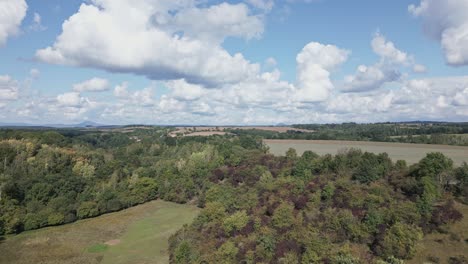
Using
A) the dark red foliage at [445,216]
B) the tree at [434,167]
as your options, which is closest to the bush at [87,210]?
the dark red foliage at [445,216]

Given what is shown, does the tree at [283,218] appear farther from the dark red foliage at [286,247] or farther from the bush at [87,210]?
the bush at [87,210]

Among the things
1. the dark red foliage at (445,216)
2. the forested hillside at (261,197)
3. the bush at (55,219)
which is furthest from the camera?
the bush at (55,219)

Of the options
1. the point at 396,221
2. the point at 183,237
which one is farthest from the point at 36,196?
the point at 396,221

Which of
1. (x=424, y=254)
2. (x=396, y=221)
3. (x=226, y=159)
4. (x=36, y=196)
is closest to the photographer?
(x=424, y=254)

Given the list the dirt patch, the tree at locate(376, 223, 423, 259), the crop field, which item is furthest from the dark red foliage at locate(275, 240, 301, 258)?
the crop field

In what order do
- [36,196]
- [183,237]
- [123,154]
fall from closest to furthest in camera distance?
[183,237] < [36,196] < [123,154]

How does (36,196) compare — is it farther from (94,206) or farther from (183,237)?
(183,237)
